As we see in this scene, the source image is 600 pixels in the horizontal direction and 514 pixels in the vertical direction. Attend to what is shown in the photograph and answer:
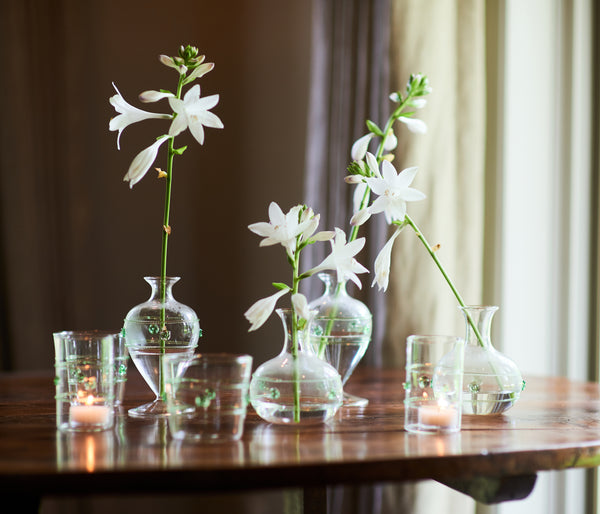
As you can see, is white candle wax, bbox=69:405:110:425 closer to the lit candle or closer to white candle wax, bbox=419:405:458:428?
the lit candle

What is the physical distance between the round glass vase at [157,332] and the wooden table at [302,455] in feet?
0.29

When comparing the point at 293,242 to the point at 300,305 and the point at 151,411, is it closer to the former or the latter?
the point at 300,305

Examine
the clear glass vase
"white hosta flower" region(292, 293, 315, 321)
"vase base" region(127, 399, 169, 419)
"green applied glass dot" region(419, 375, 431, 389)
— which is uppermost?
"white hosta flower" region(292, 293, 315, 321)

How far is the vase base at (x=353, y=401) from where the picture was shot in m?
1.34

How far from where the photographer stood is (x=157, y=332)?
3.91 ft

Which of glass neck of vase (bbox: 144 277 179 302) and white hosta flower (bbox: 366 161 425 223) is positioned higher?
white hosta flower (bbox: 366 161 425 223)

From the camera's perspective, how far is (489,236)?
7.79ft

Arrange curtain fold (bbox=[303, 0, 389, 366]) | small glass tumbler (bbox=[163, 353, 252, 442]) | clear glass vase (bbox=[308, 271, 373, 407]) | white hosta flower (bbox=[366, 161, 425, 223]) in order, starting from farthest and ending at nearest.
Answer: curtain fold (bbox=[303, 0, 389, 366]) → clear glass vase (bbox=[308, 271, 373, 407]) → white hosta flower (bbox=[366, 161, 425, 223]) → small glass tumbler (bbox=[163, 353, 252, 442])

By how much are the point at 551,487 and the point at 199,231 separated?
1.56m

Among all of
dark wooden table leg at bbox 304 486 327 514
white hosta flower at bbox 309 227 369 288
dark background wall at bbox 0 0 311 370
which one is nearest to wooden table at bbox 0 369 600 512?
dark wooden table leg at bbox 304 486 327 514

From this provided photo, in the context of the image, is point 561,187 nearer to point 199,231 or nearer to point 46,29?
point 199,231

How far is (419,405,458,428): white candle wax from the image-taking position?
1076mm

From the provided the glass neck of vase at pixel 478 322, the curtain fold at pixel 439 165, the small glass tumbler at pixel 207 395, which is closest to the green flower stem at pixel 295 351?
the small glass tumbler at pixel 207 395

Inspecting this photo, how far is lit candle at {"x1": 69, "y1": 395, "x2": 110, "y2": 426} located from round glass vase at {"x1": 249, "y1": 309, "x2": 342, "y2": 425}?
0.21 metres
